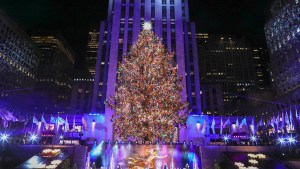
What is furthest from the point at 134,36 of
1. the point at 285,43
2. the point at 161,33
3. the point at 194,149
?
the point at 285,43

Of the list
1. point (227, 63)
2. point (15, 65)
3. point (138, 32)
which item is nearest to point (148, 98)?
point (138, 32)

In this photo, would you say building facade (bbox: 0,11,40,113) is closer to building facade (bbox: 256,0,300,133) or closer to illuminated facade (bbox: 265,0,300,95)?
building facade (bbox: 256,0,300,133)

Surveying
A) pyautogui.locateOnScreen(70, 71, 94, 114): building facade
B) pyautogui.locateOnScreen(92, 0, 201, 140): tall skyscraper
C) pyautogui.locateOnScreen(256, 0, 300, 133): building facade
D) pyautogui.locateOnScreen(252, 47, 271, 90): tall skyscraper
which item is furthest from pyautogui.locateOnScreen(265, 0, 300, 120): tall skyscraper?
pyautogui.locateOnScreen(70, 71, 94, 114): building facade

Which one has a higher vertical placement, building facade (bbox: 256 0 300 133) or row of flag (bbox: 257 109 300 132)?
building facade (bbox: 256 0 300 133)

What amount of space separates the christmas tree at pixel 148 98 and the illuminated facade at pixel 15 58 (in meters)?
78.9

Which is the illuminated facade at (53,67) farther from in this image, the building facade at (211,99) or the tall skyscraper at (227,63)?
the tall skyscraper at (227,63)

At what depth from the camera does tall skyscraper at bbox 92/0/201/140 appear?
59.5 meters

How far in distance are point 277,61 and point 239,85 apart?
206ft

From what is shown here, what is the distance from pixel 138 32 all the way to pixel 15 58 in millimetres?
70225

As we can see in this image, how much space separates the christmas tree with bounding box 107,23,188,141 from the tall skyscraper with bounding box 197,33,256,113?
131034 millimetres

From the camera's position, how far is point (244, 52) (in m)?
167

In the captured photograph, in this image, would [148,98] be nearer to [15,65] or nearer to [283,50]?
[283,50]

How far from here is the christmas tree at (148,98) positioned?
2667 cm

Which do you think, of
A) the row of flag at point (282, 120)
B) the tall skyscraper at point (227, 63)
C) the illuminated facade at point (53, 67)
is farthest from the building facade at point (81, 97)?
the row of flag at point (282, 120)
